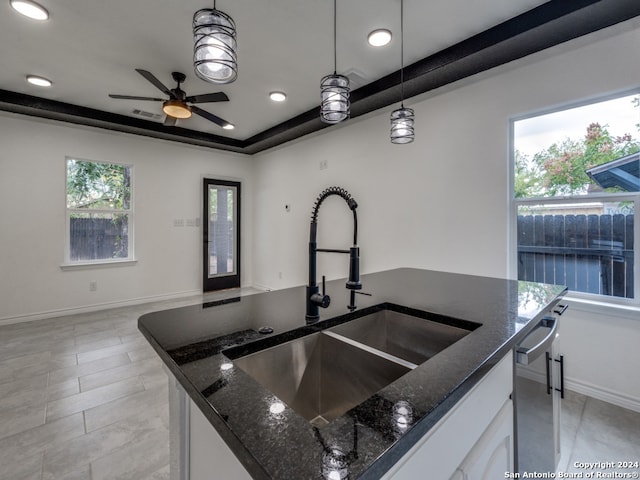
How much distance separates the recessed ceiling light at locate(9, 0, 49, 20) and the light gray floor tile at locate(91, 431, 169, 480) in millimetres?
3018

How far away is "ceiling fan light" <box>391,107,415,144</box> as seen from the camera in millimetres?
1955

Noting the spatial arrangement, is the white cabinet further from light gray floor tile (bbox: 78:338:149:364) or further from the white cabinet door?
light gray floor tile (bbox: 78:338:149:364)

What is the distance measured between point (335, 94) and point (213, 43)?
24.9 inches

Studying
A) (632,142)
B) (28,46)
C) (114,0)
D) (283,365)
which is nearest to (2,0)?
(28,46)

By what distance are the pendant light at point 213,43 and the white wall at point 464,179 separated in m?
2.36

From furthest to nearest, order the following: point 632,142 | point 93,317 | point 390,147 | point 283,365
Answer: point 93,317, point 390,147, point 632,142, point 283,365

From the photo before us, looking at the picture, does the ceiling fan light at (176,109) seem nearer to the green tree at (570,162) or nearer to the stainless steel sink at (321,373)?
the stainless steel sink at (321,373)

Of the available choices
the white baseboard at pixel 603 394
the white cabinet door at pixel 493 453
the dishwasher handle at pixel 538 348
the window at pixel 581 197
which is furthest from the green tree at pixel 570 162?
the white cabinet door at pixel 493 453

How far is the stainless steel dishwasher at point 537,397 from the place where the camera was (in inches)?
41.1

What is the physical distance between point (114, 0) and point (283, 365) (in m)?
2.69

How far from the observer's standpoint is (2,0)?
210 centimetres

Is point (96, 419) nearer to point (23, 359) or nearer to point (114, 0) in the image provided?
point (23, 359)

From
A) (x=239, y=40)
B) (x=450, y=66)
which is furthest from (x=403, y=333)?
(x=239, y=40)

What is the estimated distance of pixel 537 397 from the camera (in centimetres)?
113
